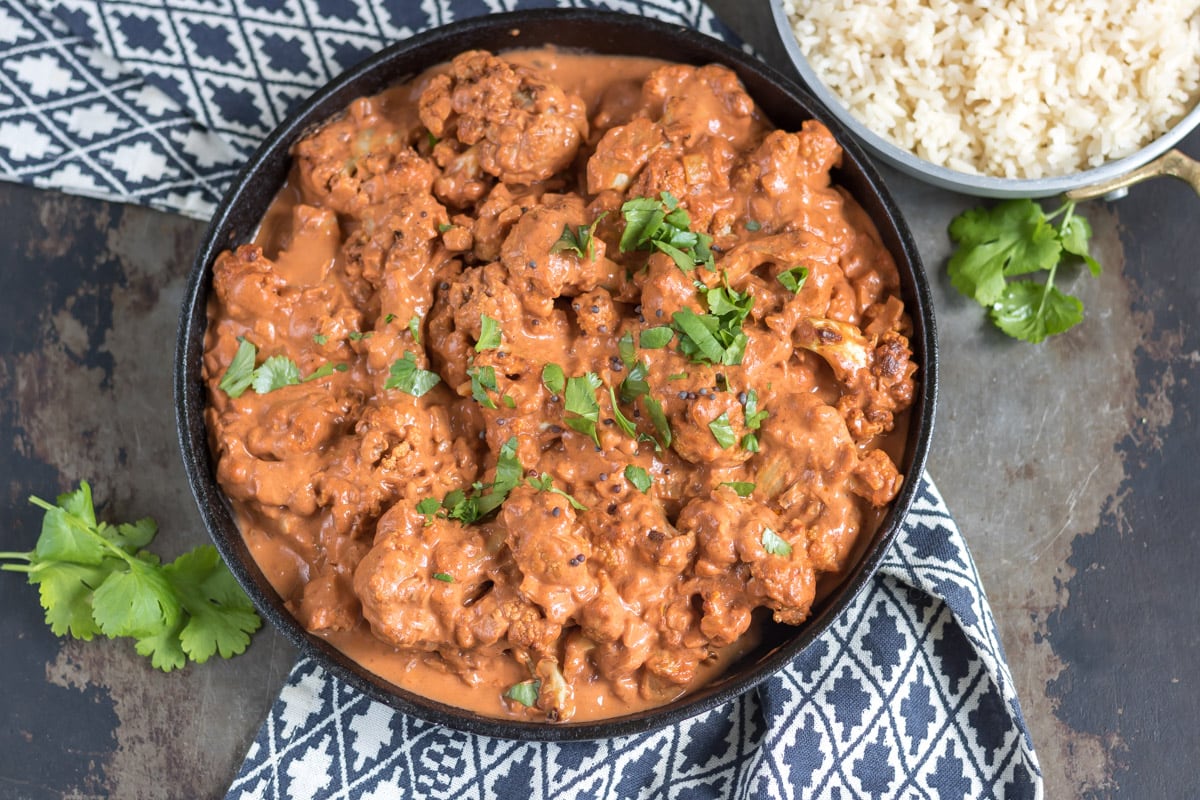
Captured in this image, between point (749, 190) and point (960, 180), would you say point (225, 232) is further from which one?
point (960, 180)

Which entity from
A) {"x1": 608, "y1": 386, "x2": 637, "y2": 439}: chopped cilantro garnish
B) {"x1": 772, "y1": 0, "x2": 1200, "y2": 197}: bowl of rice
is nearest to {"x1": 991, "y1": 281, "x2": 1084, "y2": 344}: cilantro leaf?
{"x1": 772, "y1": 0, "x2": 1200, "y2": 197}: bowl of rice

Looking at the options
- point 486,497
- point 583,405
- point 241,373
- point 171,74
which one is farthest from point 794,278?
point 171,74

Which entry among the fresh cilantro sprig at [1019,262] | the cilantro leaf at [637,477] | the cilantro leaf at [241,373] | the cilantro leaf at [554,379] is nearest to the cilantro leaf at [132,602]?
the cilantro leaf at [241,373]

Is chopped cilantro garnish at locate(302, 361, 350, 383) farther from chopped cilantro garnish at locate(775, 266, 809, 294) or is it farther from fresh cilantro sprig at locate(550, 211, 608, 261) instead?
chopped cilantro garnish at locate(775, 266, 809, 294)

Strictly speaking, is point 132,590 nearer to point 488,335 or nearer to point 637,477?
point 488,335

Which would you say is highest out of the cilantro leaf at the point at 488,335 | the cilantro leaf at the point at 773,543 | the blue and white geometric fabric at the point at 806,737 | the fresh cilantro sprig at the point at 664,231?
the fresh cilantro sprig at the point at 664,231

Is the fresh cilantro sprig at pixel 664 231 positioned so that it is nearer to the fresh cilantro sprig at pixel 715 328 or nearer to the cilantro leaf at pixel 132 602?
the fresh cilantro sprig at pixel 715 328

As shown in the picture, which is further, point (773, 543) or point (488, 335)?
point (488, 335)
